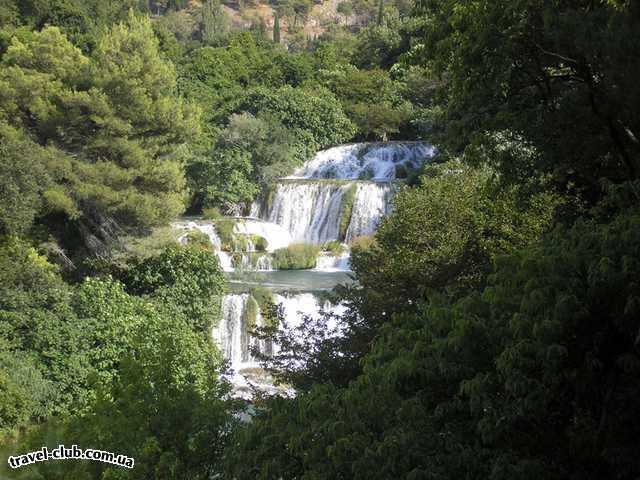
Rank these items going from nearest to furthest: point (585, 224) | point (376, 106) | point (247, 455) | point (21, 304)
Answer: point (247, 455) → point (585, 224) → point (21, 304) → point (376, 106)

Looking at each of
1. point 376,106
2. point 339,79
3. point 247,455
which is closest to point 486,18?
point 247,455

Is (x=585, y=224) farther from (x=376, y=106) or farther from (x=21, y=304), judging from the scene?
(x=376, y=106)

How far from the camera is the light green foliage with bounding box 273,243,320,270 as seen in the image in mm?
22344

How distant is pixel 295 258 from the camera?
73.8 ft

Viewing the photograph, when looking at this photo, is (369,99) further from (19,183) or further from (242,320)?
(19,183)

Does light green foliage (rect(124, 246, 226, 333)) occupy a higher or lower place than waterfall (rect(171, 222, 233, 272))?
lower

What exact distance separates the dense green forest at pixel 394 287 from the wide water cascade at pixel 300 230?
0.94 meters

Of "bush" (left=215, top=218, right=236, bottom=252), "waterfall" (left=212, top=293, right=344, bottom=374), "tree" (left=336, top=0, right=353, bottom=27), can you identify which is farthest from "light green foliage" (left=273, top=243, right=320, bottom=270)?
"tree" (left=336, top=0, right=353, bottom=27)

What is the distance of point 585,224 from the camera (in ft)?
17.7

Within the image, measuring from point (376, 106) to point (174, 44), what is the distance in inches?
546

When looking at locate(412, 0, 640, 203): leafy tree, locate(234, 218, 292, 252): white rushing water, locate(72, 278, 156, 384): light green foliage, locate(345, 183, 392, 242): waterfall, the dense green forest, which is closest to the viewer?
the dense green forest

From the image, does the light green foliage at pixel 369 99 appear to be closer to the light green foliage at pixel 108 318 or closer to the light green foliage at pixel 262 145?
the light green foliage at pixel 262 145

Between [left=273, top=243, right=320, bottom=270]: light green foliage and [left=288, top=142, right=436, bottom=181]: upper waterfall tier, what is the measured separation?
771 centimetres

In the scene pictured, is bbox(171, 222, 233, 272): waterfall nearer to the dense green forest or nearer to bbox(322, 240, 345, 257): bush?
the dense green forest
